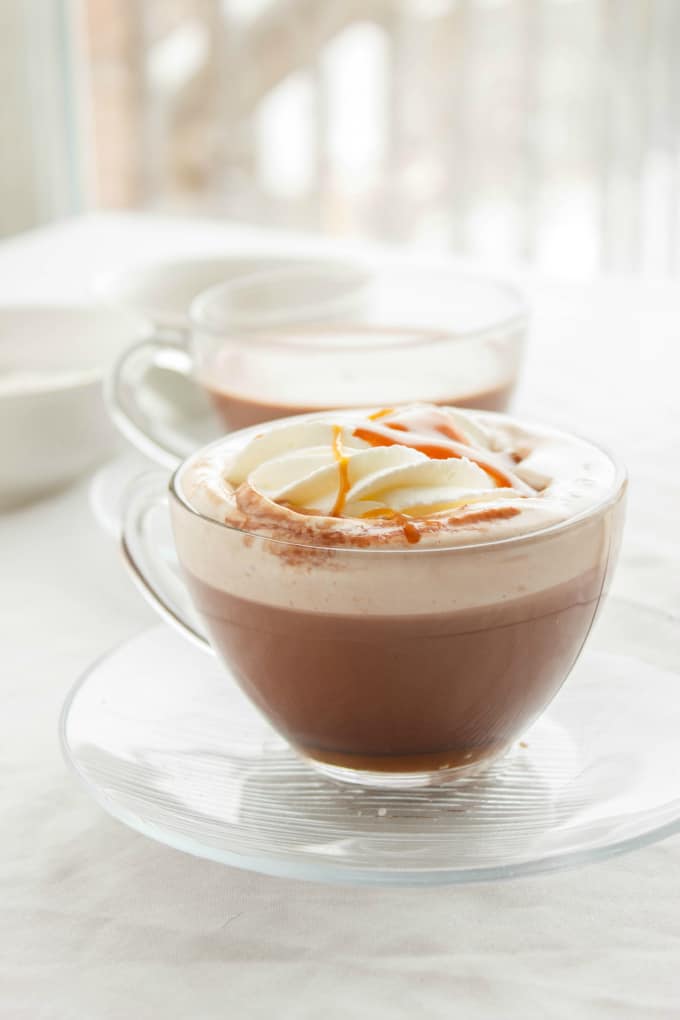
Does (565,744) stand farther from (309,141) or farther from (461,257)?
(309,141)

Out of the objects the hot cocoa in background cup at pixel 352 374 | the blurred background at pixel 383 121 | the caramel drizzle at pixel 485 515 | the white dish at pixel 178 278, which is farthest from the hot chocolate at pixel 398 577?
the blurred background at pixel 383 121

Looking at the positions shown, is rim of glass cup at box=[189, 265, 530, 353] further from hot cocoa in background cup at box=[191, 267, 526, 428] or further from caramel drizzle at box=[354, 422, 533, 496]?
caramel drizzle at box=[354, 422, 533, 496]

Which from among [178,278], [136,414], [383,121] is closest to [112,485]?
[136,414]

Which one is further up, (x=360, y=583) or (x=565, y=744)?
(x=360, y=583)

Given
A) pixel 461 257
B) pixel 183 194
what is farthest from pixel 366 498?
pixel 183 194

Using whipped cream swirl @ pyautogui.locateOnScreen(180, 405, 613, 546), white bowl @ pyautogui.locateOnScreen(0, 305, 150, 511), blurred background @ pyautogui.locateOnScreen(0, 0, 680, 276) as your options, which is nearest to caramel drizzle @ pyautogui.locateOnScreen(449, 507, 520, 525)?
whipped cream swirl @ pyautogui.locateOnScreen(180, 405, 613, 546)

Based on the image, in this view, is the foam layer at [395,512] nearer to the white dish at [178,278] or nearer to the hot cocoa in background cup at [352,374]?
the hot cocoa in background cup at [352,374]

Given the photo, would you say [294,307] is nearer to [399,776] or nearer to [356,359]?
[356,359]
